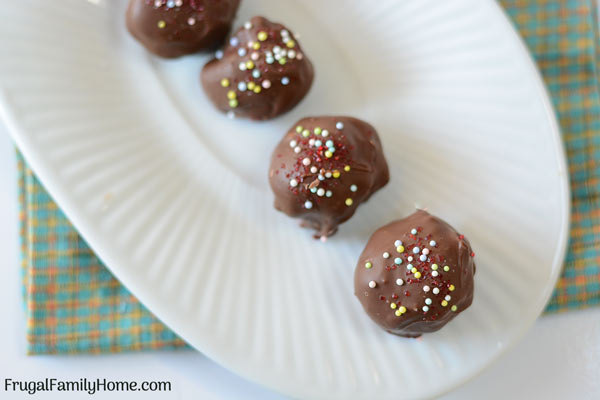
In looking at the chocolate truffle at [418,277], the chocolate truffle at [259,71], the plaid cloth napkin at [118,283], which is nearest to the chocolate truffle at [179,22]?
the chocolate truffle at [259,71]

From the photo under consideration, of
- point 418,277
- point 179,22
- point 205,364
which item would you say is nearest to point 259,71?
point 179,22

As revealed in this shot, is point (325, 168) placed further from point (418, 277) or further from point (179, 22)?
point (179, 22)

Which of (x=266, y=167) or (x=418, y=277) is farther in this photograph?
(x=266, y=167)

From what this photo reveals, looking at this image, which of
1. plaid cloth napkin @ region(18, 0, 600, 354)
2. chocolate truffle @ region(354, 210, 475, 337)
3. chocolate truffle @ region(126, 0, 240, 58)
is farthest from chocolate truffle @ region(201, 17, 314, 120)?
plaid cloth napkin @ region(18, 0, 600, 354)

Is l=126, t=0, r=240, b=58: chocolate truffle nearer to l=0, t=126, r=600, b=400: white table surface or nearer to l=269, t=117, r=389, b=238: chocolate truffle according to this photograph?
l=269, t=117, r=389, b=238: chocolate truffle

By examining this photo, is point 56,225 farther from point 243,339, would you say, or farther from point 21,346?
point 243,339

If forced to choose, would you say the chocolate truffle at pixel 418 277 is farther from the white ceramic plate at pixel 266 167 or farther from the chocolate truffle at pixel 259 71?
the chocolate truffle at pixel 259 71
